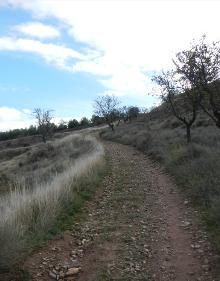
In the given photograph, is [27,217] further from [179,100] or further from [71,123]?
[71,123]

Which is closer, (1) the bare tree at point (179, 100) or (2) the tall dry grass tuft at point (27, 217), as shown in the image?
(2) the tall dry grass tuft at point (27, 217)

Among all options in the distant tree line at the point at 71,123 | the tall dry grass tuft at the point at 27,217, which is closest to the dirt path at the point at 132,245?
the tall dry grass tuft at the point at 27,217

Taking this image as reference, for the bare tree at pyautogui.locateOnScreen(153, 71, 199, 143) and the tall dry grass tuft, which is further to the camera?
the bare tree at pyautogui.locateOnScreen(153, 71, 199, 143)

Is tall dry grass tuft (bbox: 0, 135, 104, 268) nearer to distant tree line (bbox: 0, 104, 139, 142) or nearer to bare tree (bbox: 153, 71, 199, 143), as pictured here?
bare tree (bbox: 153, 71, 199, 143)

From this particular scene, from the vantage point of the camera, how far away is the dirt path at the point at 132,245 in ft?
21.7

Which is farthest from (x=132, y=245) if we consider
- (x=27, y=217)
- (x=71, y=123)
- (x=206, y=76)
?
(x=71, y=123)

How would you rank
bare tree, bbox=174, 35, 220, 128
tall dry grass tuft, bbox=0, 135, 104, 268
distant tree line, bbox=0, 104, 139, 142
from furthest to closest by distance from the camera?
distant tree line, bbox=0, 104, 139, 142 < bare tree, bbox=174, 35, 220, 128 < tall dry grass tuft, bbox=0, 135, 104, 268

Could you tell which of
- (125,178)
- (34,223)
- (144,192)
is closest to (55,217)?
(34,223)

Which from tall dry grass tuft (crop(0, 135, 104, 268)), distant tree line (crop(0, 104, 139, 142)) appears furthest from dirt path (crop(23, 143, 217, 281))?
distant tree line (crop(0, 104, 139, 142))

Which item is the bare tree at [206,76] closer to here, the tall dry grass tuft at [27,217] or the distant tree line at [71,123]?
the tall dry grass tuft at [27,217]

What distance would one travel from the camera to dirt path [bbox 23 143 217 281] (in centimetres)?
661

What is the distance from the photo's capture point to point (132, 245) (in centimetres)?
794

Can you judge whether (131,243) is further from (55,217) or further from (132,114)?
(132,114)

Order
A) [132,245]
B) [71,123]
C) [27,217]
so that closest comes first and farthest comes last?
[132,245], [27,217], [71,123]
